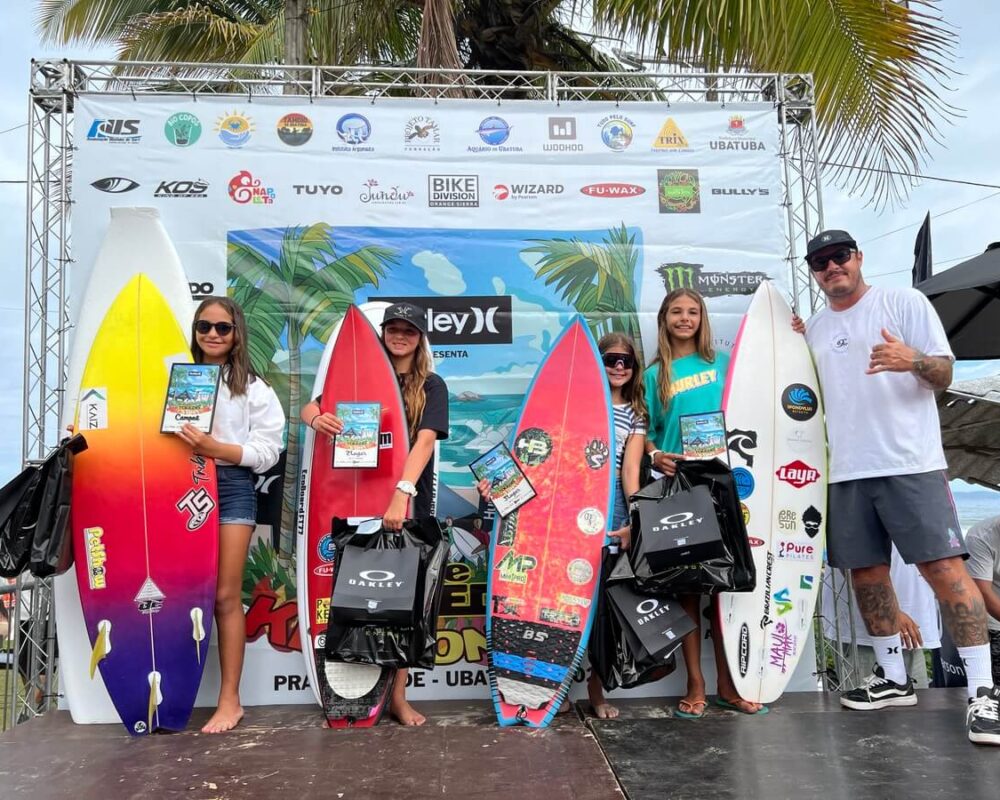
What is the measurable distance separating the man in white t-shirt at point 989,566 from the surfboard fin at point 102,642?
3.66 meters

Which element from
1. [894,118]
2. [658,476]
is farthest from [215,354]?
[894,118]

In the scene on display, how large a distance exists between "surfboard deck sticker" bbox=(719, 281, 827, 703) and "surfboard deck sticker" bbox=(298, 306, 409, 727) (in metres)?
1.47

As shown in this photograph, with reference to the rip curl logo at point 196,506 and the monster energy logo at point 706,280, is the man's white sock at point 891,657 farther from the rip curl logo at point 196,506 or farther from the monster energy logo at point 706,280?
the rip curl logo at point 196,506

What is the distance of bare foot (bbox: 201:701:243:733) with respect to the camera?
9.20 feet

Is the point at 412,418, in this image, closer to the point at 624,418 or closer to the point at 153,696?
the point at 624,418

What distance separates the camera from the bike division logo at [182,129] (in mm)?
3562

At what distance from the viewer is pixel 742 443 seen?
132 inches

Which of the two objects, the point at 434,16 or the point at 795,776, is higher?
the point at 434,16

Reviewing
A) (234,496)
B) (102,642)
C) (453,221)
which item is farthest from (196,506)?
(453,221)

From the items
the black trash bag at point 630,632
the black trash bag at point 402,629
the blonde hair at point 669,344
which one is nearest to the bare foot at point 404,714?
the black trash bag at point 402,629

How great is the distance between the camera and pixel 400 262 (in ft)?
11.7

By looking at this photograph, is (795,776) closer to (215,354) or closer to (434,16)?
(215,354)

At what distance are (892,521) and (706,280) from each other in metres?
1.41

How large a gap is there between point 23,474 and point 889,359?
127 inches
